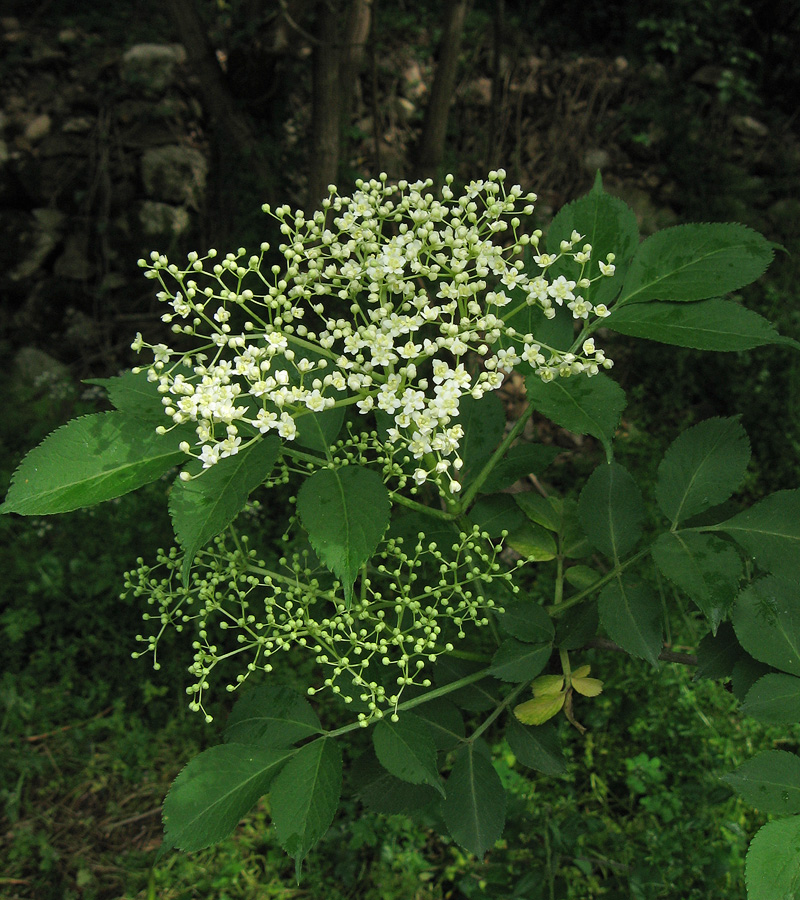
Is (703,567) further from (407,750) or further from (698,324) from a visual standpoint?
(407,750)

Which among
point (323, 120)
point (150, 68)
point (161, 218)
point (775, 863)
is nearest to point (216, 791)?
point (775, 863)

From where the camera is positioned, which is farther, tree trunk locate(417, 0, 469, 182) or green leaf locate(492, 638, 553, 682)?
tree trunk locate(417, 0, 469, 182)

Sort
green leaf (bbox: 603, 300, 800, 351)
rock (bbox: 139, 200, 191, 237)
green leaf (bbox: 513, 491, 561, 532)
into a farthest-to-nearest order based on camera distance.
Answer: rock (bbox: 139, 200, 191, 237), green leaf (bbox: 513, 491, 561, 532), green leaf (bbox: 603, 300, 800, 351)

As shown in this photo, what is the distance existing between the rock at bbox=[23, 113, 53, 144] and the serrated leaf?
4.84m

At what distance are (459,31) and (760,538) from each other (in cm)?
265

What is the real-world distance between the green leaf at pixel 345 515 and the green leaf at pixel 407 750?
37cm

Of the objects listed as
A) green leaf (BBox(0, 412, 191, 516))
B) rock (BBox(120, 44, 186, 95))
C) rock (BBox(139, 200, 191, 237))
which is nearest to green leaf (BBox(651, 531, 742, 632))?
green leaf (BBox(0, 412, 191, 516))

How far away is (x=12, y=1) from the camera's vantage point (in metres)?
5.39

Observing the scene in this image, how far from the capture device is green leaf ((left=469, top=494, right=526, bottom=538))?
1.49 m

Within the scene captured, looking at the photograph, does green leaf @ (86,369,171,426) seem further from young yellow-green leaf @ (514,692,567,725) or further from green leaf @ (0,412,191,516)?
young yellow-green leaf @ (514,692,567,725)

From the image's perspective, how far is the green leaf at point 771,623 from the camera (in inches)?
44.1

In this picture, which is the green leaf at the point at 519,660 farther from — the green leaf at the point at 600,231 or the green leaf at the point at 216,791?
the green leaf at the point at 600,231

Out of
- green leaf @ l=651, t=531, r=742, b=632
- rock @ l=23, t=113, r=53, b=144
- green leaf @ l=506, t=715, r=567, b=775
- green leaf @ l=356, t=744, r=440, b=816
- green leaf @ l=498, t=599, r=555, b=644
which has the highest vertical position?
green leaf @ l=651, t=531, r=742, b=632

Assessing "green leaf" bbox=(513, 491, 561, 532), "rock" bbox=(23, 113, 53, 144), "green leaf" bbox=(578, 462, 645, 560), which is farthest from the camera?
"rock" bbox=(23, 113, 53, 144)
